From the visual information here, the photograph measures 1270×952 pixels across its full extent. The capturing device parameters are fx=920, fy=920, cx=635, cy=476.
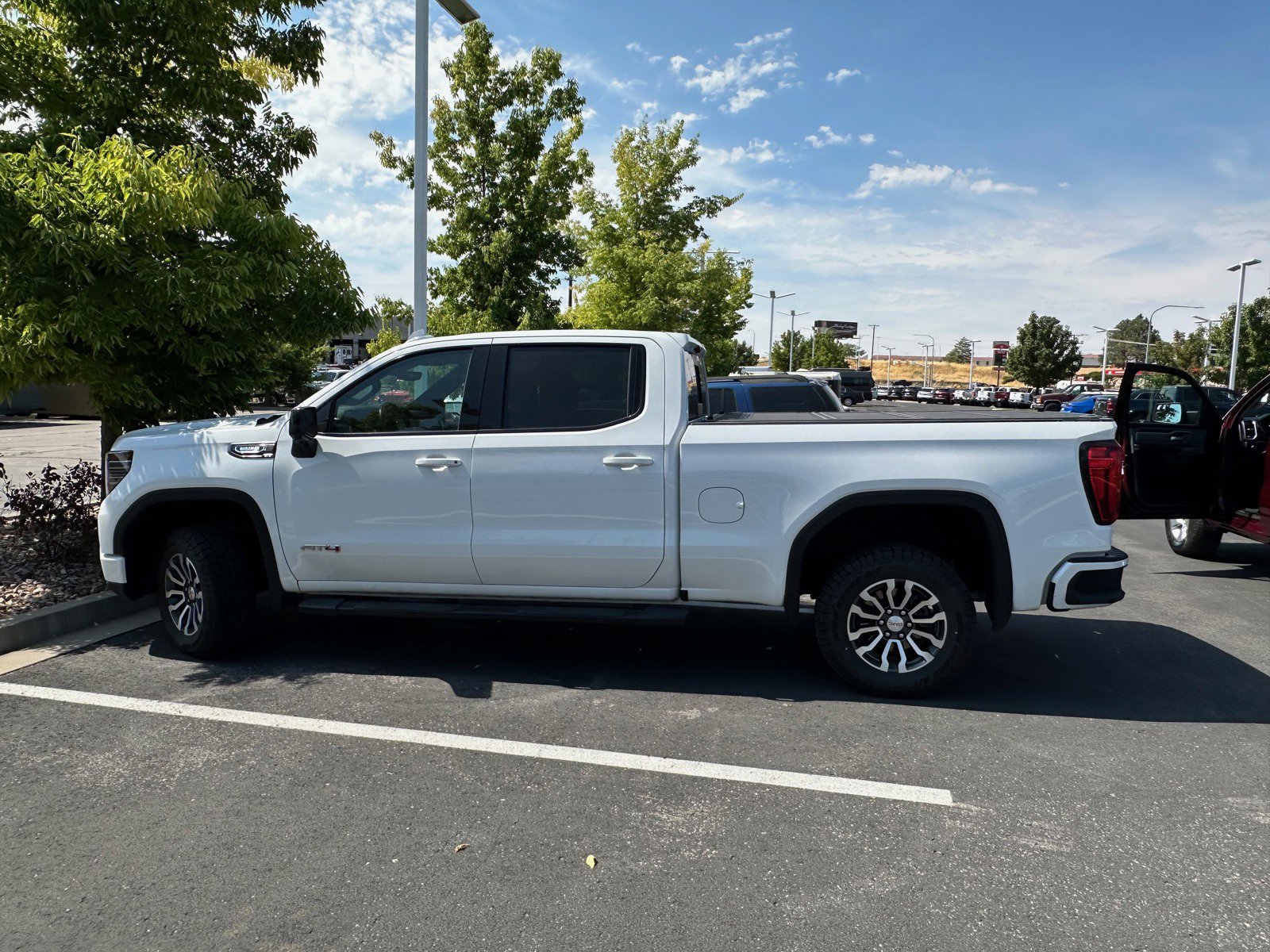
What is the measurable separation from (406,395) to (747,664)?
251 centimetres

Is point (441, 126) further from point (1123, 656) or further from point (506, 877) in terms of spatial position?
point (506, 877)

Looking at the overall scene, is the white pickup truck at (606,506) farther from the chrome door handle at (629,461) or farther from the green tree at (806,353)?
the green tree at (806,353)

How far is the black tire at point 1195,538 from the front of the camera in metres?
9.09

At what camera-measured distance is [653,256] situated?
23312 mm

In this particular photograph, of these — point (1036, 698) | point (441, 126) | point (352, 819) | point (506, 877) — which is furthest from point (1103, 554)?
point (441, 126)

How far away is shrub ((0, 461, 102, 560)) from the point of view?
23.2 ft

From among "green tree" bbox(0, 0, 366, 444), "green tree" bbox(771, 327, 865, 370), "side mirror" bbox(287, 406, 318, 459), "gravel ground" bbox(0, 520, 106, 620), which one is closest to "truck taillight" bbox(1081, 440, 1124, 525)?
"side mirror" bbox(287, 406, 318, 459)

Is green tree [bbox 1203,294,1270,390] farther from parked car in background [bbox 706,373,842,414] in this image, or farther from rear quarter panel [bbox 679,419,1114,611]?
rear quarter panel [bbox 679,419,1114,611]

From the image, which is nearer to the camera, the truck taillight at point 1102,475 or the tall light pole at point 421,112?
the truck taillight at point 1102,475

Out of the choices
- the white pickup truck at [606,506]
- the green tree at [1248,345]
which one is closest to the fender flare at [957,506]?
the white pickup truck at [606,506]

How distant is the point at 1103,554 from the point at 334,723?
386 cm

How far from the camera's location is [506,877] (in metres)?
3.08

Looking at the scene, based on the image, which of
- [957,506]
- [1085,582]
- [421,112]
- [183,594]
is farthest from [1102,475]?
[421,112]

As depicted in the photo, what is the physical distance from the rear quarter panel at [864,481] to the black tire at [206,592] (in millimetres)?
2688
